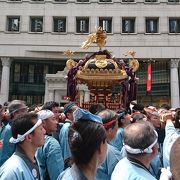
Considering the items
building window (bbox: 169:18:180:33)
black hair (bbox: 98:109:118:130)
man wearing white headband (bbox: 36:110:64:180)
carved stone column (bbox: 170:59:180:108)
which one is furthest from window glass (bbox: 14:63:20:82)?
black hair (bbox: 98:109:118:130)

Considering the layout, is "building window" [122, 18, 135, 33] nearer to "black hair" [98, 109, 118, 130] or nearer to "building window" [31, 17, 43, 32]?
"building window" [31, 17, 43, 32]

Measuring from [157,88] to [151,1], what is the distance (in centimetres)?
936

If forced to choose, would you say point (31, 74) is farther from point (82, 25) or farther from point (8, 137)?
point (8, 137)

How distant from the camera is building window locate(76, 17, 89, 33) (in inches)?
1389


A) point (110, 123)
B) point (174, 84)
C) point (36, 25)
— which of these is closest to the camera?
point (110, 123)

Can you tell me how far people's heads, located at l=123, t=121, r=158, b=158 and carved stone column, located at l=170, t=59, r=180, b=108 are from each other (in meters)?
30.7

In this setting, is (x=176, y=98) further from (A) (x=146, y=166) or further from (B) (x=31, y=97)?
(A) (x=146, y=166)

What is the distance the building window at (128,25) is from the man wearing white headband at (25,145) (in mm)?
32350

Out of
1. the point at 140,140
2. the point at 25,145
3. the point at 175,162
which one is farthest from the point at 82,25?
the point at 175,162

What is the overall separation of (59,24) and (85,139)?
33817mm

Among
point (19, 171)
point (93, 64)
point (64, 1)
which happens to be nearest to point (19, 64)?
point (64, 1)

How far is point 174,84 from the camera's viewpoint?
33656mm

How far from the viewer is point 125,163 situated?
3297 mm

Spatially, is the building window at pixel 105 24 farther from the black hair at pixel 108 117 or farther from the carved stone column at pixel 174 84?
the black hair at pixel 108 117
